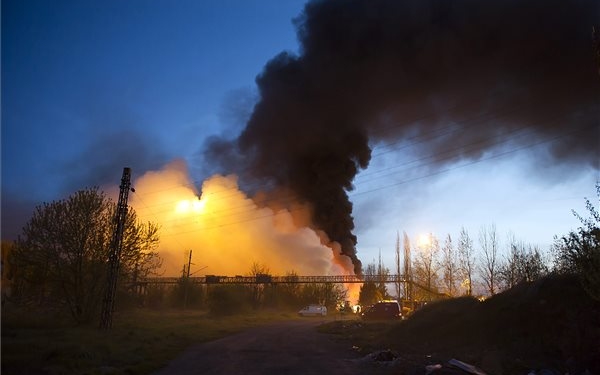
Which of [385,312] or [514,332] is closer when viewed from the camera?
[514,332]

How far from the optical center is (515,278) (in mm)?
42000

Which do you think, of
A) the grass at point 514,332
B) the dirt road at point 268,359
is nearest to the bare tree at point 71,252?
the dirt road at point 268,359

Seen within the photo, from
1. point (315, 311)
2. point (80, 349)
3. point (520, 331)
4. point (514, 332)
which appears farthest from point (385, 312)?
point (315, 311)

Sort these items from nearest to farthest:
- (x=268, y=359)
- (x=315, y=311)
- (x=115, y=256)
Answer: (x=268, y=359) → (x=115, y=256) → (x=315, y=311)

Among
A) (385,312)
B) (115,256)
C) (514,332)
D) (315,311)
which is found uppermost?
(115,256)

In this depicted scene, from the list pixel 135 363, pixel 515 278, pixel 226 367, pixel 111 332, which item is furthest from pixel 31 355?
pixel 515 278

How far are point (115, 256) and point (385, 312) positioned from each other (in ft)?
73.0

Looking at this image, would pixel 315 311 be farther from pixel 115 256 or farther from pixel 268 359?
pixel 268 359

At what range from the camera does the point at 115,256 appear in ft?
93.0

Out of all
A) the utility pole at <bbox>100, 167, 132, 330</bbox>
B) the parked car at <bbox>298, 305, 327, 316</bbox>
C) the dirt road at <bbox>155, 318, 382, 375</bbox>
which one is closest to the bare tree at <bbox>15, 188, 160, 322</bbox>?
the utility pole at <bbox>100, 167, 132, 330</bbox>

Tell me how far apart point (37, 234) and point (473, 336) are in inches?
1078

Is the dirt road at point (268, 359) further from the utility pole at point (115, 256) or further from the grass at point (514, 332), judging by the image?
the utility pole at point (115, 256)

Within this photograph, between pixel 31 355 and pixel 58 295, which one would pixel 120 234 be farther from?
pixel 31 355

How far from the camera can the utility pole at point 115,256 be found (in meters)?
27.4
